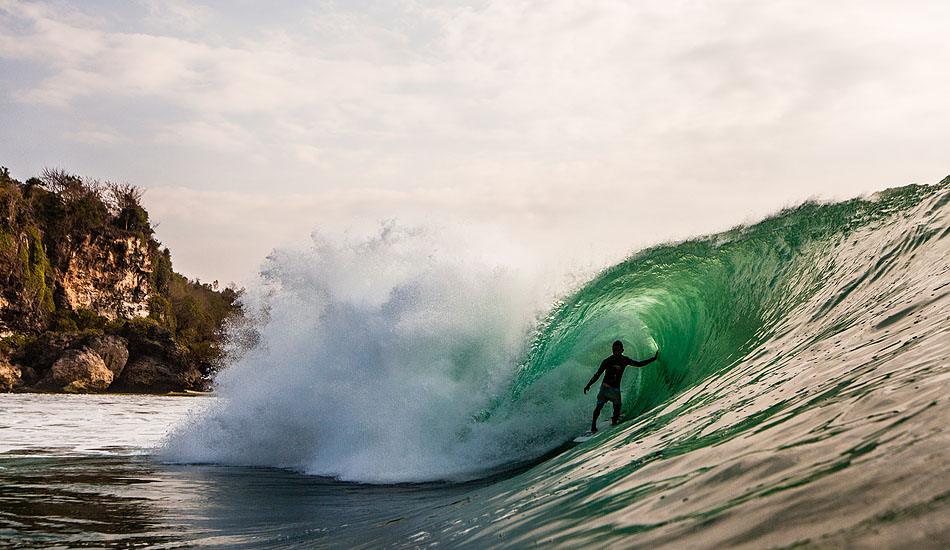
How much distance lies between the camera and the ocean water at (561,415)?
8.06 ft

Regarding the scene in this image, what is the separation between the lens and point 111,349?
146 feet

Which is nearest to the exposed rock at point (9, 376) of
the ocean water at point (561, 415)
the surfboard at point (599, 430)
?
the ocean water at point (561, 415)

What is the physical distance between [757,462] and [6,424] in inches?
722

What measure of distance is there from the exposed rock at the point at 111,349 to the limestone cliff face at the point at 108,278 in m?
3.85

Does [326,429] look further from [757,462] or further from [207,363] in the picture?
[207,363]

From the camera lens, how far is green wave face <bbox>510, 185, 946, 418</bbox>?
23.3 ft

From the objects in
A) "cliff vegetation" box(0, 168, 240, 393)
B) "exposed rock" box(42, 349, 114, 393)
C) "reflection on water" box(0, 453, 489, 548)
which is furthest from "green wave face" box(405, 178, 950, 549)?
"exposed rock" box(42, 349, 114, 393)

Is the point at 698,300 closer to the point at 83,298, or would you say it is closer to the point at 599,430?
the point at 599,430

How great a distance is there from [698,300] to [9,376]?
4144 centimetres

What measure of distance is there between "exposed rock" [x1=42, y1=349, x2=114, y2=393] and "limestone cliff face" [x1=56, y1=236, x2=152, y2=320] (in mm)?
5894

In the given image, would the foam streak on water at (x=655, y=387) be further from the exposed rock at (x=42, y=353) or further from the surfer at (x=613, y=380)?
the exposed rock at (x=42, y=353)

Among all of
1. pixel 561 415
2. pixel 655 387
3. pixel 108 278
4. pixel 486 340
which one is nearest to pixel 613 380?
pixel 655 387

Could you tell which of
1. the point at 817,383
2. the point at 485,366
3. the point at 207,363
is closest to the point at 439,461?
the point at 485,366

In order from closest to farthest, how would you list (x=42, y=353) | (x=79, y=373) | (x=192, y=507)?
1. (x=192, y=507)
2. (x=42, y=353)
3. (x=79, y=373)
